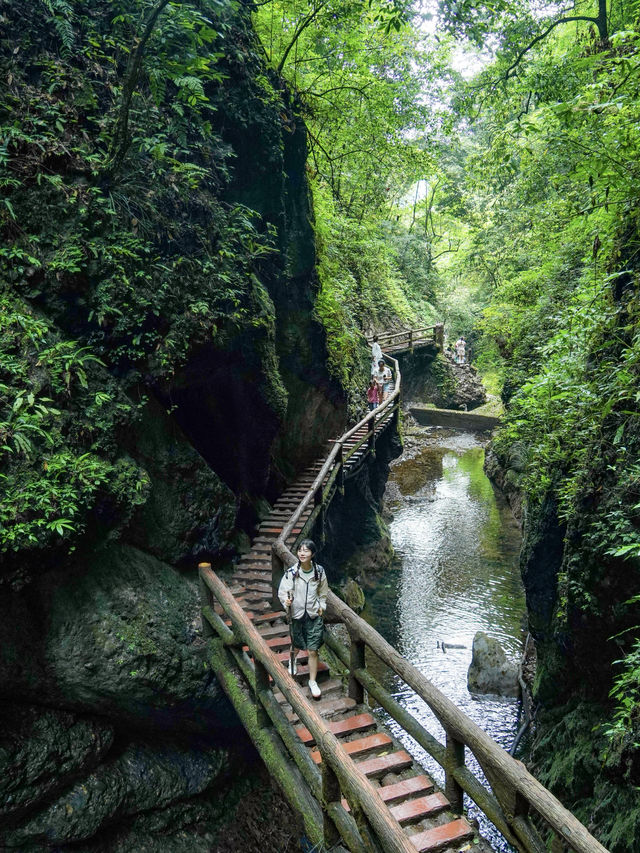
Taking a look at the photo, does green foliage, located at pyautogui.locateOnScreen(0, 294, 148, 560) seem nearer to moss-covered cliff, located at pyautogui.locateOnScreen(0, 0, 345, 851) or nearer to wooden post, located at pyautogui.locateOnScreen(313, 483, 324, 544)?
moss-covered cliff, located at pyautogui.locateOnScreen(0, 0, 345, 851)

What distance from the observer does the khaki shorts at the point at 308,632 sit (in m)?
6.31

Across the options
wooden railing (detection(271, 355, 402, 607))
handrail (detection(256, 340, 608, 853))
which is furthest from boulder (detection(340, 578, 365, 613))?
handrail (detection(256, 340, 608, 853))

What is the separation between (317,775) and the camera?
5.18 meters

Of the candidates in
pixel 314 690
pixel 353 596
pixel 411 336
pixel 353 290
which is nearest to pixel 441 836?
pixel 314 690

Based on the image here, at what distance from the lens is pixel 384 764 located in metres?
5.45

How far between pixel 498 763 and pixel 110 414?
234 inches

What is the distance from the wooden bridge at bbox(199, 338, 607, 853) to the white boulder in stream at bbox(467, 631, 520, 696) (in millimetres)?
4257

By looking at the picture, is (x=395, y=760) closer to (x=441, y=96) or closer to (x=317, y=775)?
(x=317, y=775)

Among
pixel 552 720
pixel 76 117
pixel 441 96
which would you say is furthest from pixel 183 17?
pixel 441 96

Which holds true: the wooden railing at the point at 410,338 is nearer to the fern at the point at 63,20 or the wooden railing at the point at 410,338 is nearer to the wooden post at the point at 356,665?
the fern at the point at 63,20

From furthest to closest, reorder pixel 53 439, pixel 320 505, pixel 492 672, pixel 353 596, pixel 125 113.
Result: pixel 353 596, pixel 492 672, pixel 320 505, pixel 125 113, pixel 53 439

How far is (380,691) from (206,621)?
3.18m

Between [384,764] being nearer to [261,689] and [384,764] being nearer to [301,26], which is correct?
[261,689]

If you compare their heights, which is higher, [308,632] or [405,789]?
[308,632]
